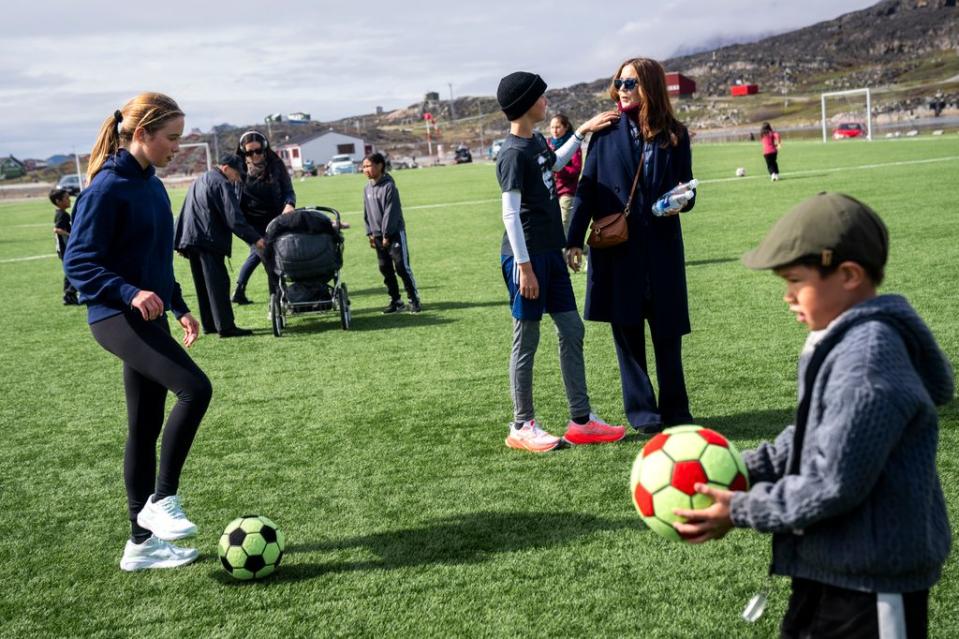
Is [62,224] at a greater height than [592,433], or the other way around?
[62,224]

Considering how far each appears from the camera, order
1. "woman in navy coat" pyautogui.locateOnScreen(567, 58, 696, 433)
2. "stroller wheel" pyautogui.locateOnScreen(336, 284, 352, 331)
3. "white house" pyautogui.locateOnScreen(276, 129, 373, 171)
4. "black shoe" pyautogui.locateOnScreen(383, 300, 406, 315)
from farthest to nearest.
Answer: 1. "white house" pyautogui.locateOnScreen(276, 129, 373, 171)
2. "black shoe" pyautogui.locateOnScreen(383, 300, 406, 315)
3. "stroller wheel" pyautogui.locateOnScreen(336, 284, 352, 331)
4. "woman in navy coat" pyautogui.locateOnScreen(567, 58, 696, 433)

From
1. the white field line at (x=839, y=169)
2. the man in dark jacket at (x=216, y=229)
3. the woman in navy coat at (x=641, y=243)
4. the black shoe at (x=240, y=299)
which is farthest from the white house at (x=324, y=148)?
the woman in navy coat at (x=641, y=243)

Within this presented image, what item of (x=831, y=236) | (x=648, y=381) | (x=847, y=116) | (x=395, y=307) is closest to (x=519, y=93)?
(x=648, y=381)

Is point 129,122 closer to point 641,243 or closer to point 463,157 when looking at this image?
point 641,243

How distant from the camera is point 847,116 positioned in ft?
323

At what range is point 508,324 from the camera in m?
10.3

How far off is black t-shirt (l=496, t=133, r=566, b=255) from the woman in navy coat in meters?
0.26

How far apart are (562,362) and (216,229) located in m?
5.78

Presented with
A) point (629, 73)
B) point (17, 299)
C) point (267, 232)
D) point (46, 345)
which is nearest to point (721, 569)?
point (629, 73)

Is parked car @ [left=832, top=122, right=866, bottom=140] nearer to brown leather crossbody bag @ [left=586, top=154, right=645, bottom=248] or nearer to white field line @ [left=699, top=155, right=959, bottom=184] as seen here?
white field line @ [left=699, top=155, right=959, bottom=184]

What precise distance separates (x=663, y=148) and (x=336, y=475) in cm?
277

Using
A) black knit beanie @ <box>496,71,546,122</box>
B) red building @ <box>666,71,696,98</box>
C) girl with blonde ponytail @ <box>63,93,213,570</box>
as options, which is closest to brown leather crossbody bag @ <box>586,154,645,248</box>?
black knit beanie @ <box>496,71,546,122</box>

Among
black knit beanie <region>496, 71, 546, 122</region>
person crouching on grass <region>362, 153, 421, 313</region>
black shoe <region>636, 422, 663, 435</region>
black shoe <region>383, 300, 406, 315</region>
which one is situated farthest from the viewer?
black shoe <region>383, 300, 406, 315</region>

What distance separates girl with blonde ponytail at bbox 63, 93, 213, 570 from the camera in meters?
4.23
